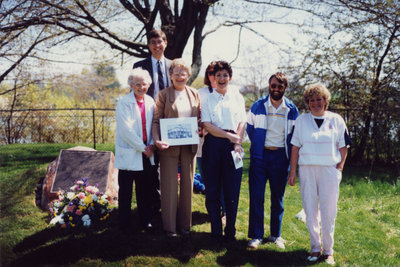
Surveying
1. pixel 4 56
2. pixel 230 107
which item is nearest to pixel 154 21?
pixel 4 56

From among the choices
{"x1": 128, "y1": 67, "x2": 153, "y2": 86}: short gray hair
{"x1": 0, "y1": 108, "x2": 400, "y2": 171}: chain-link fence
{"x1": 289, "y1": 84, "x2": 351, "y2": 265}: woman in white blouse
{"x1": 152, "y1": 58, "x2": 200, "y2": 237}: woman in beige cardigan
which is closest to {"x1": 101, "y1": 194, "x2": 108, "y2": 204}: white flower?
{"x1": 152, "y1": 58, "x2": 200, "y2": 237}: woman in beige cardigan

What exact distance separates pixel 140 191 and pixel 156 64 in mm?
1658

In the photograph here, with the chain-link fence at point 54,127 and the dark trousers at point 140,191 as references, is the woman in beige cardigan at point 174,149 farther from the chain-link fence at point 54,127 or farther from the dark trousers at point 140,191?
the chain-link fence at point 54,127

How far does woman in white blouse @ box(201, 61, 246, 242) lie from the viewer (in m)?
3.96

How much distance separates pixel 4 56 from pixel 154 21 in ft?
12.3

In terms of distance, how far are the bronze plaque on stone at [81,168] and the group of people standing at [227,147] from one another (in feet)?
4.64

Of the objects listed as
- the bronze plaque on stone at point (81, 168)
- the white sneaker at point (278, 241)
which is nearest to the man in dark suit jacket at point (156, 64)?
the bronze plaque on stone at point (81, 168)

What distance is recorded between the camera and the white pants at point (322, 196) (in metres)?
3.72

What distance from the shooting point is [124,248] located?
3.90 meters

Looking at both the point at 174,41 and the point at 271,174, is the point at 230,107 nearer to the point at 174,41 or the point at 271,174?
the point at 271,174

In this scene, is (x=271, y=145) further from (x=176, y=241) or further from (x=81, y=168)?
(x=81, y=168)

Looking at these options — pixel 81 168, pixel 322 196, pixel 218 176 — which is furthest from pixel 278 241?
pixel 81 168

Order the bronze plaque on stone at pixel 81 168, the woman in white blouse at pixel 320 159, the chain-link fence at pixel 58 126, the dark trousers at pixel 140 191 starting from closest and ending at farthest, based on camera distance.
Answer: the woman in white blouse at pixel 320 159
the dark trousers at pixel 140 191
the bronze plaque on stone at pixel 81 168
the chain-link fence at pixel 58 126

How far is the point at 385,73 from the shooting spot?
9.49 meters
